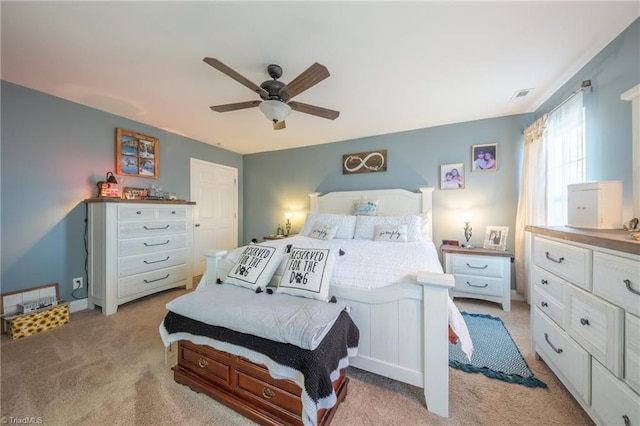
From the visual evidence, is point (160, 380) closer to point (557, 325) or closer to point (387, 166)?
point (557, 325)

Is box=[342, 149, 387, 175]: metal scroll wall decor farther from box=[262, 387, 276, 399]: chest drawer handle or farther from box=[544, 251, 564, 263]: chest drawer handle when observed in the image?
box=[262, 387, 276, 399]: chest drawer handle

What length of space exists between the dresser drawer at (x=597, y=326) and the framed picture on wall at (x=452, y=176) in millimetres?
2105

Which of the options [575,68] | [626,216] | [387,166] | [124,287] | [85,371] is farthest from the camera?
[387,166]

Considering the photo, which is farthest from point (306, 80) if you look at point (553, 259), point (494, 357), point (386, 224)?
point (494, 357)

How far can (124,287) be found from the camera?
258cm

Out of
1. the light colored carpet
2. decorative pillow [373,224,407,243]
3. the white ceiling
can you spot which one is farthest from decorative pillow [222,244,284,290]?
the white ceiling

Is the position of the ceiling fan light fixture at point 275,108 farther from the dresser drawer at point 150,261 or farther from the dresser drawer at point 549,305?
the dresser drawer at point 150,261

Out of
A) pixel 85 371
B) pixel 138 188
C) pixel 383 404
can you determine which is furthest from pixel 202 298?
pixel 138 188

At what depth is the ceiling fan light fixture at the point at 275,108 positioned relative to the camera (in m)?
1.79

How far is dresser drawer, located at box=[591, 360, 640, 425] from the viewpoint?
89 cm

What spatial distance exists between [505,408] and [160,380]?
2185 millimetres

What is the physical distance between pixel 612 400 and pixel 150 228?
3.93 meters

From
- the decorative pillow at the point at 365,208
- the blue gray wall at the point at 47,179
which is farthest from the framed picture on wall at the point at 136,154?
the decorative pillow at the point at 365,208

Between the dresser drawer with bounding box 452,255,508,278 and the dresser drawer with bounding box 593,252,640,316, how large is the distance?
5.50 feet
